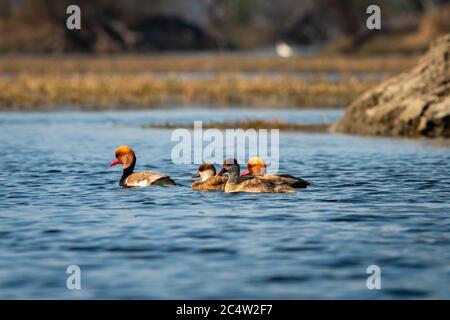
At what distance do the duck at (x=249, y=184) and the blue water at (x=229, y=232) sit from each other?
0.64 ft

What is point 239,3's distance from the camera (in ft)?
482

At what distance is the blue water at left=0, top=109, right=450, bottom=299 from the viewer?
10977 mm

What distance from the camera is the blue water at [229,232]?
1098 cm

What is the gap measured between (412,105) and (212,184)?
12.0 m

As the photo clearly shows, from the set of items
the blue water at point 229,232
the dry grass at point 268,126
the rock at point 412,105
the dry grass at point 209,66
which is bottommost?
the blue water at point 229,232

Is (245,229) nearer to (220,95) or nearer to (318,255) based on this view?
(318,255)

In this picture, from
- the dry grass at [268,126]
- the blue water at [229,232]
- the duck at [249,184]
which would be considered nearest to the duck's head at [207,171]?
the blue water at [229,232]

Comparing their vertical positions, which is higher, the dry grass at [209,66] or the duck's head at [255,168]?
the dry grass at [209,66]

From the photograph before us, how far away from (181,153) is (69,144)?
3.72 m

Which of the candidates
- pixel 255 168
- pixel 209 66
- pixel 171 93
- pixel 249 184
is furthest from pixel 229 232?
pixel 209 66

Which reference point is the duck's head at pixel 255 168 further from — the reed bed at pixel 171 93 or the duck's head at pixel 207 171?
the reed bed at pixel 171 93

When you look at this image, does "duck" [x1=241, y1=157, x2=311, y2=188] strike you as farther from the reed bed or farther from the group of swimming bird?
the reed bed
